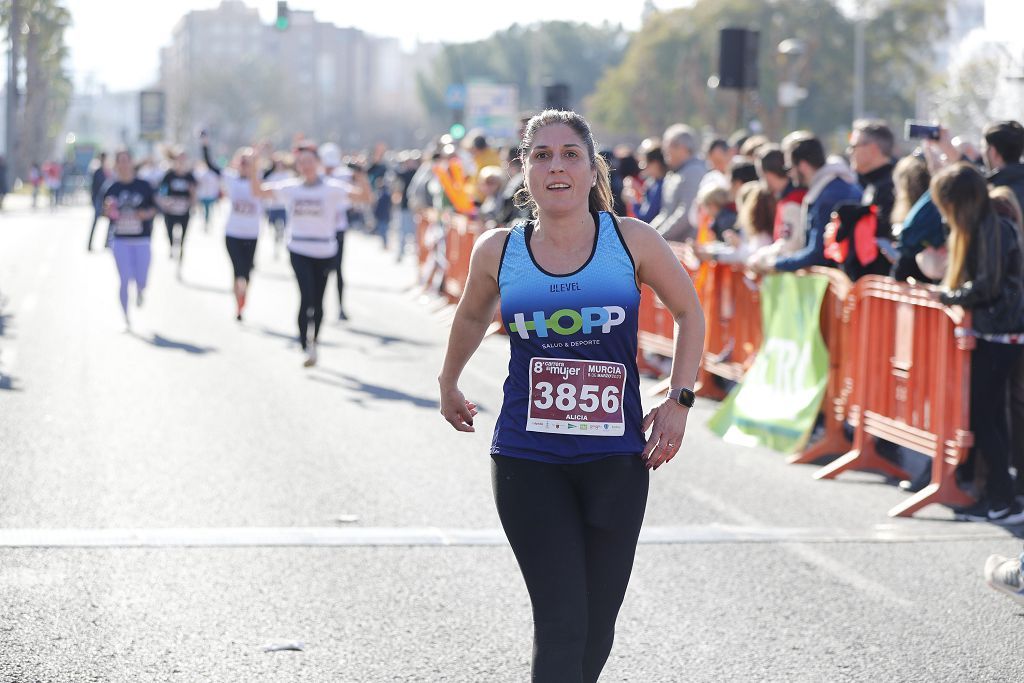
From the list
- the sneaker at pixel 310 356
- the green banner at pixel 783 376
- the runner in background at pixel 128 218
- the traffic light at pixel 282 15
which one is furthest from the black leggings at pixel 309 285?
the traffic light at pixel 282 15

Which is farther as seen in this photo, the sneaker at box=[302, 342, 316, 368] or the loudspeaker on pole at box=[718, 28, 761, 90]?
the loudspeaker on pole at box=[718, 28, 761, 90]

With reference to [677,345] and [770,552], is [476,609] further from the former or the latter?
[677,345]

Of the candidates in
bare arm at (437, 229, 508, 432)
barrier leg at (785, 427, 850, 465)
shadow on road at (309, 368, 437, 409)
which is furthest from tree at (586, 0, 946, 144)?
bare arm at (437, 229, 508, 432)

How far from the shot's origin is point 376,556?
709 centimetres

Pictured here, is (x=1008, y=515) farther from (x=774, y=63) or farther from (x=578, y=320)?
(x=774, y=63)

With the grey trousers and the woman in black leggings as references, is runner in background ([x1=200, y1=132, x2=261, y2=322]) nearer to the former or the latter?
the woman in black leggings

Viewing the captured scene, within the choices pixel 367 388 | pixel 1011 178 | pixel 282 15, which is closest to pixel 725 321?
pixel 367 388

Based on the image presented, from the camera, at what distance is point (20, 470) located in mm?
8977

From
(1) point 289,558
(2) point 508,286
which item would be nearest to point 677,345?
(2) point 508,286

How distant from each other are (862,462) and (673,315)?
208 inches

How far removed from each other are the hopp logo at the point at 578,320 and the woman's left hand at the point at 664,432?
251 mm

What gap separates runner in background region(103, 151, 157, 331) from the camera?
663 inches

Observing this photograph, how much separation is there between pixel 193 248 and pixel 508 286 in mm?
31574

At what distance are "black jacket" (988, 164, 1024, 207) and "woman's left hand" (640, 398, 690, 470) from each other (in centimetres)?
490
